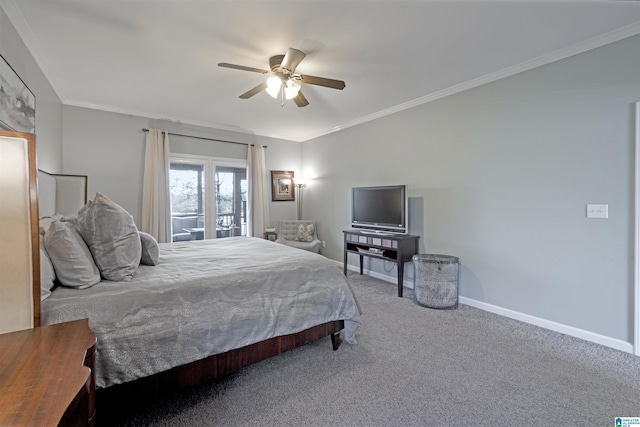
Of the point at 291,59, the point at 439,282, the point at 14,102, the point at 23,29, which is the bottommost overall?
the point at 439,282

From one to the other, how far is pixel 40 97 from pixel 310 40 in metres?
2.80

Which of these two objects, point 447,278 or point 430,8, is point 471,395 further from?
point 430,8

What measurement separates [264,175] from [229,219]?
1.11m

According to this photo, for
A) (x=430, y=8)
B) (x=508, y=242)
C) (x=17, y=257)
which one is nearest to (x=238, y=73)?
(x=430, y=8)

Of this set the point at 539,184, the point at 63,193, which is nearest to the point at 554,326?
the point at 539,184

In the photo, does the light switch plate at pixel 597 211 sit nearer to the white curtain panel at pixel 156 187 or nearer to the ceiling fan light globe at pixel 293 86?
the ceiling fan light globe at pixel 293 86

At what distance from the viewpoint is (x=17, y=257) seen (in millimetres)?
1205

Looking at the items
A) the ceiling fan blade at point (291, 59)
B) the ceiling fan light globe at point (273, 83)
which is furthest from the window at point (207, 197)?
the ceiling fan blade at point (291, 59)

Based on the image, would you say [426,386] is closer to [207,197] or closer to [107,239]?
[107,239]

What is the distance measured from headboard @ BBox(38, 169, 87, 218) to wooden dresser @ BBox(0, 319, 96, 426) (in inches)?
91.3

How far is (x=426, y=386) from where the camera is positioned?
6.22 feet

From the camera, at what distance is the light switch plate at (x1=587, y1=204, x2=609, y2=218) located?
2.43m

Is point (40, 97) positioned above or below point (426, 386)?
above

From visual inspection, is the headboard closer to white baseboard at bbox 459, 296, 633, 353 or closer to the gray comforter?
the gray comforter
